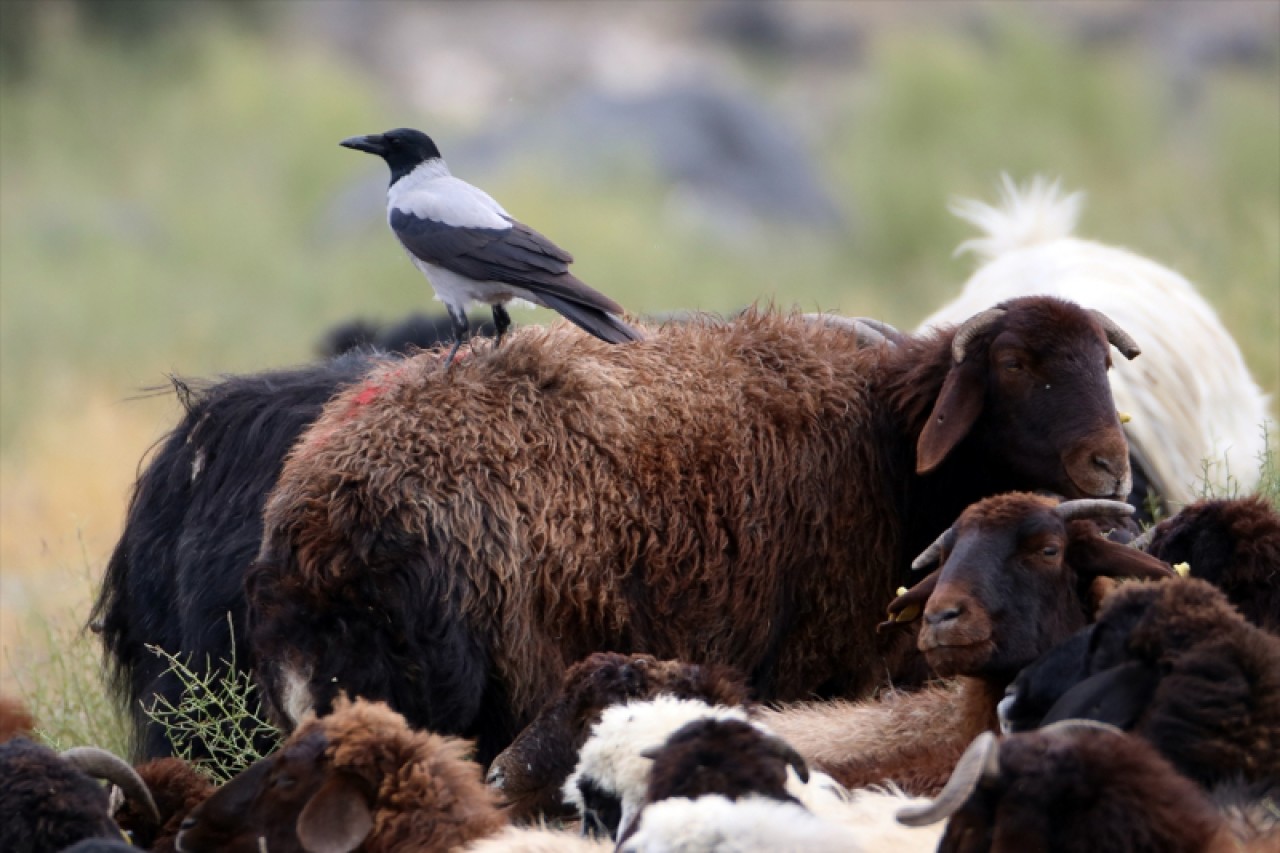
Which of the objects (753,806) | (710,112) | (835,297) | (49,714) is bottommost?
(49,714)

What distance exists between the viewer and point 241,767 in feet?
19.8

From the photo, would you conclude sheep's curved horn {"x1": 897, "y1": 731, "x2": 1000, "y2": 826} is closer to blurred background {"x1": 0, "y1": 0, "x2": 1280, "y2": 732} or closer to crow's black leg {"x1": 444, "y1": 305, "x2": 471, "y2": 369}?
crow's black leg {"x1": 444, "y1": 305, "x2": 471, "y2": 369}

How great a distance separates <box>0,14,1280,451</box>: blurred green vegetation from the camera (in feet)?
67.1

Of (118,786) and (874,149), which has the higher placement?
(874,149)

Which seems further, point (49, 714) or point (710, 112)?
point (710, 112)

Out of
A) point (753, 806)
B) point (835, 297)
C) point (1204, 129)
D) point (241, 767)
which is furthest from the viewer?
point (1204, 129)

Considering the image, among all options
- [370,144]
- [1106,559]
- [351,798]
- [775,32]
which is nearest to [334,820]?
[351,798]

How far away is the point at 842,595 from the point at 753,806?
2.21 m

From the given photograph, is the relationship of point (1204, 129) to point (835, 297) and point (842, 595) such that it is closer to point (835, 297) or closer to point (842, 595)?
point (835, 297)

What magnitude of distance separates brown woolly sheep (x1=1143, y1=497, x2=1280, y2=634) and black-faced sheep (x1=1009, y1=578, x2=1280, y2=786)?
0.72 meters

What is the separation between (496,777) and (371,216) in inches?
800

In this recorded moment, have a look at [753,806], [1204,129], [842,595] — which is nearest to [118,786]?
[753,806]

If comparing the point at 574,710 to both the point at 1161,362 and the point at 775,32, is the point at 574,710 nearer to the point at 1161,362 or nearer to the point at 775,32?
the point at 1161,362

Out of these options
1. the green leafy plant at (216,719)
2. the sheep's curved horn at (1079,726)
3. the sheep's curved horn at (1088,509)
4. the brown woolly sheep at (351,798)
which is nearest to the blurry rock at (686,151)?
the green leafy plant at (216,719)
